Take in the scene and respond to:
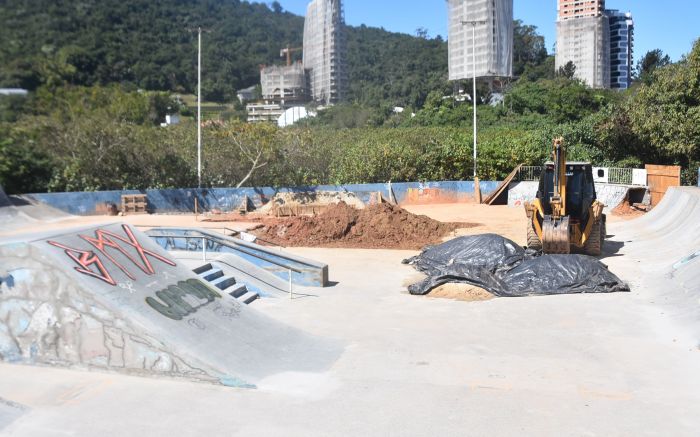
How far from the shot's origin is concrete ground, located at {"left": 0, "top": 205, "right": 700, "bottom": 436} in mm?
7504

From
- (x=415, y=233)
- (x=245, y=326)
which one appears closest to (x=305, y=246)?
(x=415, y=233)

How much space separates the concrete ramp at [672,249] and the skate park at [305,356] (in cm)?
13

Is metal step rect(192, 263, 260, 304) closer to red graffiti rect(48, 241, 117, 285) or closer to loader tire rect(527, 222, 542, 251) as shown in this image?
red graffiti rect(48, 241, 117, 285)

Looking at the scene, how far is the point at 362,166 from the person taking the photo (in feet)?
127

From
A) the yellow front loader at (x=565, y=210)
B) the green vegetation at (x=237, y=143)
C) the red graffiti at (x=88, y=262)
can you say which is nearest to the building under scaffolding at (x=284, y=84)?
the green vegetation at (x=237, y=143)

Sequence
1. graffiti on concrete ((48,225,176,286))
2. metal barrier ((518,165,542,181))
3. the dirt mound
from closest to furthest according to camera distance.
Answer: graffiti on concrete ((48,225,176,286))
the dirt mound
metal barrier ((518,165,542,181))

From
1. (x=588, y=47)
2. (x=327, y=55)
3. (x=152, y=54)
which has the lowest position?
(x=152, y=54)

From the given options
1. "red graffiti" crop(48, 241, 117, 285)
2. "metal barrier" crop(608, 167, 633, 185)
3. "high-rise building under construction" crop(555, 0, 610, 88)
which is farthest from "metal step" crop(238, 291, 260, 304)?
"high-rise building under construction" crop(555, 0, 610, 88)

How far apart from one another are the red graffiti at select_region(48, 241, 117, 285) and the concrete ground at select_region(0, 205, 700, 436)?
1.46 meters

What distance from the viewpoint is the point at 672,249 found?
19.5m

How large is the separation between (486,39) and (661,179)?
83.1 meters

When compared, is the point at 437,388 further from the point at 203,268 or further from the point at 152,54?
the point at 152,54

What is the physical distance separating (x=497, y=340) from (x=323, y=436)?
5.03m

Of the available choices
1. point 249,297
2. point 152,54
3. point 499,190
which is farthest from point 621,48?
point 249,297
